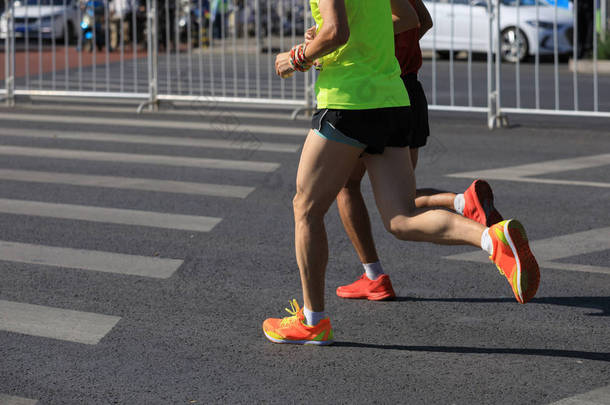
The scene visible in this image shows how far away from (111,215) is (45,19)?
16088 millimetres

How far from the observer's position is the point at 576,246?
6387 mm

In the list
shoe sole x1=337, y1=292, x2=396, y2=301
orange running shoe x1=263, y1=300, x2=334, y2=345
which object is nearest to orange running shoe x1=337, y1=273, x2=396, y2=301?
shoe sole x1=337, y1=292, x2=396, y2=301

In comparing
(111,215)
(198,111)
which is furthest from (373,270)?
(198,111)

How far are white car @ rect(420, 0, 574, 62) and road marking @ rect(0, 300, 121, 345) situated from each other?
39.0ft

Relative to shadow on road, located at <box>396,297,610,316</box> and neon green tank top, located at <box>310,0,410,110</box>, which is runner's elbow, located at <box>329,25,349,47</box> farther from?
shadow on road, located at <box>396,297,610,316</box>

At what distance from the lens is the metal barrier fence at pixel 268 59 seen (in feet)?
43.3

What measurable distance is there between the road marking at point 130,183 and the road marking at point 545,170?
1863 mm

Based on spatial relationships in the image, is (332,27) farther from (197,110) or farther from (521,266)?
(197,110)

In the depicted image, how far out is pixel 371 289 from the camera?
17.4 feet

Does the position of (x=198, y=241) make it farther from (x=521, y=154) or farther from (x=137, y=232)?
(x=521, y=154)

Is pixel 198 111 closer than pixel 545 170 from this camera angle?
No

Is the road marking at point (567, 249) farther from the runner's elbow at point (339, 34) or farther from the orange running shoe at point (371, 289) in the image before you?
the runner's elbow at point (339, 34)

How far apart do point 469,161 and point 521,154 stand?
0.63m

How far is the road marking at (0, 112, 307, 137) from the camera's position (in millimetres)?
11477
